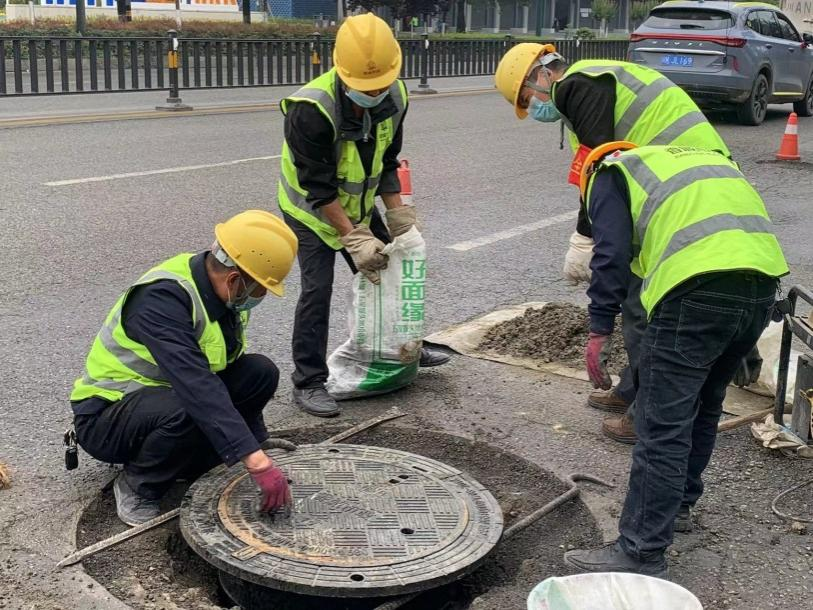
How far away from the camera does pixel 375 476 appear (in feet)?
12.0

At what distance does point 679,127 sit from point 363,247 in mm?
1329

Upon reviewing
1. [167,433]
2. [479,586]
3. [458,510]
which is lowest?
[479,586]

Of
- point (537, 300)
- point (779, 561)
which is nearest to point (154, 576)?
point (779, 561)

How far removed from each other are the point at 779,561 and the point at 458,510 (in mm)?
1027

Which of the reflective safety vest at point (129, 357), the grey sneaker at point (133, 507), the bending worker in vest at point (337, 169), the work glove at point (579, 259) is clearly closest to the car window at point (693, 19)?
the bending worker in vest at point (337, 169)

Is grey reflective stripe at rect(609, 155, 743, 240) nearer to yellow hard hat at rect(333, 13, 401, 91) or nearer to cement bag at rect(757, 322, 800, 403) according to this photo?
yellow hard hat at rect(333, 13, 401, 91)

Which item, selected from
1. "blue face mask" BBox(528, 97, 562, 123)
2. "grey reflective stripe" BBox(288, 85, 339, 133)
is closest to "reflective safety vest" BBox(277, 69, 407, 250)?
"grey reflective stripe" BBox(288, 85, 339, 133)

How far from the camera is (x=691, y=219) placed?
114 inches

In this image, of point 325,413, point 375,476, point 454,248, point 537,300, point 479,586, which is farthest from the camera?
point 454,248

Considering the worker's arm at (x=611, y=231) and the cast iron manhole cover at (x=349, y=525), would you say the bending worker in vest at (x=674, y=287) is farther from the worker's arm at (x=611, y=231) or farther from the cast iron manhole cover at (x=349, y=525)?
the cast iron manhole cover at (x=349, y=525)

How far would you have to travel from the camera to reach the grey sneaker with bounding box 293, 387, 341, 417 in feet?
14.4

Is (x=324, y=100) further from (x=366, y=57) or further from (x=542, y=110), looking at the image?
(x=542, y=110)

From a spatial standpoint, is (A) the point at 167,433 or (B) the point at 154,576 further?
(A) the point at 167,433

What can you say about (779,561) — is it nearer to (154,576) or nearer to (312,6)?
(154,576)
